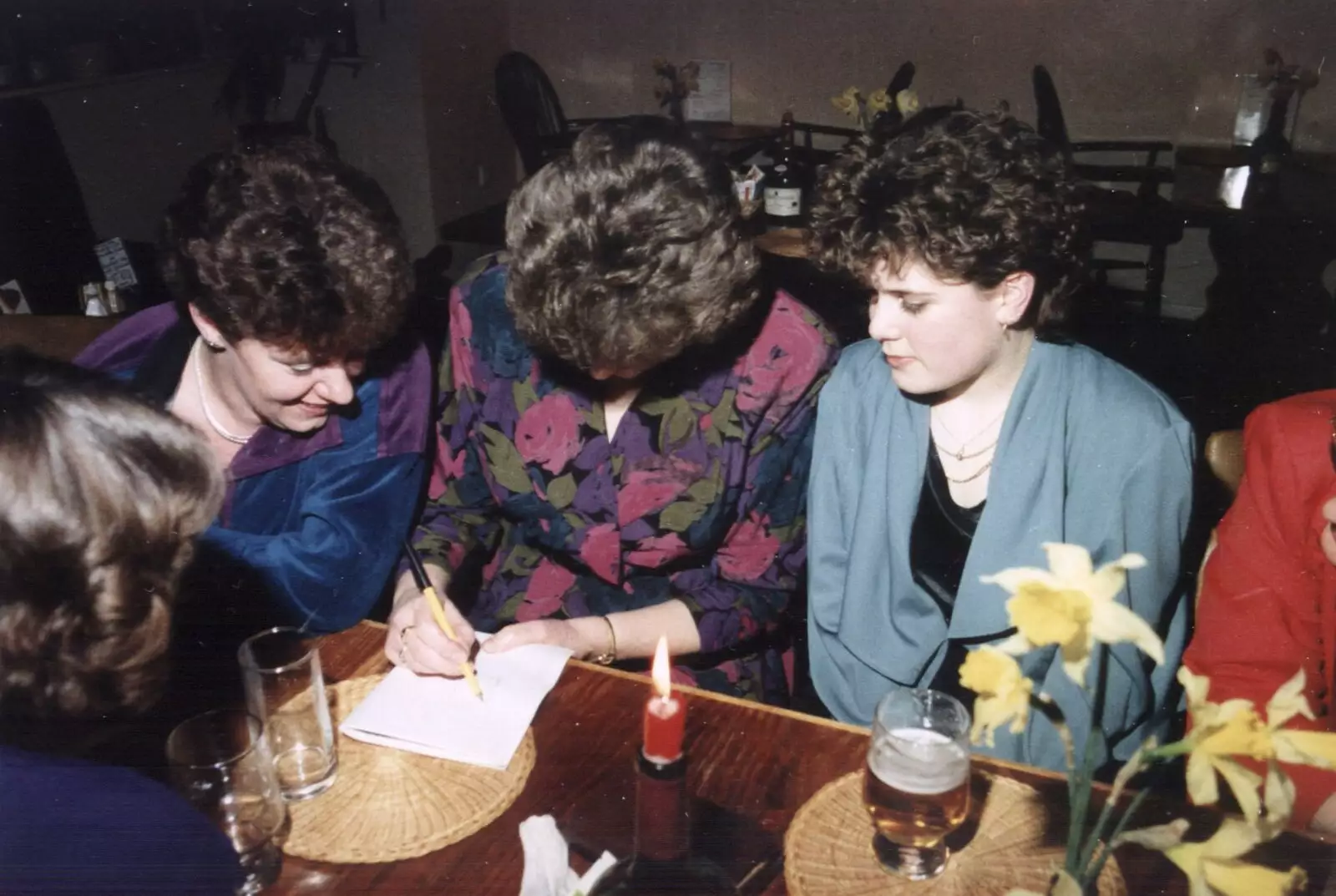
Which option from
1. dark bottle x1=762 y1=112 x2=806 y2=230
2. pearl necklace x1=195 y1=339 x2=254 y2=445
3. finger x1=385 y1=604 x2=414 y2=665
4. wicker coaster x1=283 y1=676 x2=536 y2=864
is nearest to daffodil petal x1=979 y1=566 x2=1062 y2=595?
wicker coaster x1=283 y1=676 x2=536 y2=864

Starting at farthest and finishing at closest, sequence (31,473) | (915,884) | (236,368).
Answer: (236,368) → (915,884) → (31,473)

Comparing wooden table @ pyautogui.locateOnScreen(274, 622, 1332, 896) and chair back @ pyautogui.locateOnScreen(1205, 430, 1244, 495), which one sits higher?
chair back @ pyautogui.locateOnScreen(1205, 430, 1244, 495)

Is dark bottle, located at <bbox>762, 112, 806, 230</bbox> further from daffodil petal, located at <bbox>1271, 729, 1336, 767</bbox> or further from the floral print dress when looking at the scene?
daffodil petal, located at <bbox>1271, 729, 1336, 767</bbox>

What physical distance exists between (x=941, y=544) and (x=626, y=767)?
0.82m

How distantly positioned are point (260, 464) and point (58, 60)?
2.37 metres

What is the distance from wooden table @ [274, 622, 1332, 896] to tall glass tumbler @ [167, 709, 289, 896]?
2 cm

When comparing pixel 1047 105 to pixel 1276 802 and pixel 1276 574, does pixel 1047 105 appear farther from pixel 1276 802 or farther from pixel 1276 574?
pixel 1276 802

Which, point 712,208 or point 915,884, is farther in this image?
point 712,208

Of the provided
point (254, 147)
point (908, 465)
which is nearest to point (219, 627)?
point (254, 147)

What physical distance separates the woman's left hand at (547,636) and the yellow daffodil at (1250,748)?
0.90 meters

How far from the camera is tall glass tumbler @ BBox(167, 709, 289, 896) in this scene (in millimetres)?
935

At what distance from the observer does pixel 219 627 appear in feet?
5.38

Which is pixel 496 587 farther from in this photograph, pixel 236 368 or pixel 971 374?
pixel 971 374

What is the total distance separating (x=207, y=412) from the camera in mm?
1737
